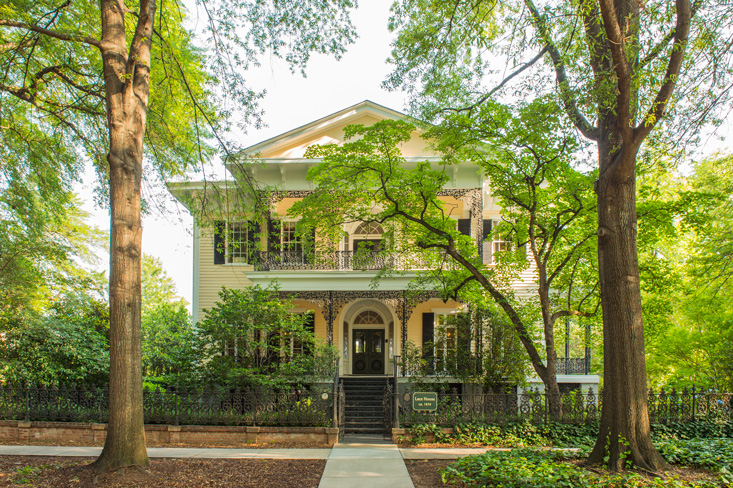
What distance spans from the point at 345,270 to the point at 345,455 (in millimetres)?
8394

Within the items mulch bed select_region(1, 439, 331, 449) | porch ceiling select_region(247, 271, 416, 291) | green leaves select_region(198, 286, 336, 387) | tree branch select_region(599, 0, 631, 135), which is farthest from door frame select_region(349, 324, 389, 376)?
tree branch select_region(599, 0, 631, 135)

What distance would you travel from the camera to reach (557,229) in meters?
12.0

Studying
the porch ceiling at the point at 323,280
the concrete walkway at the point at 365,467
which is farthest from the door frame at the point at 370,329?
the concrete walkway at the point at 365,467

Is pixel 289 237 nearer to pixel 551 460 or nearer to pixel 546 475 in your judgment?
pixel 551 460

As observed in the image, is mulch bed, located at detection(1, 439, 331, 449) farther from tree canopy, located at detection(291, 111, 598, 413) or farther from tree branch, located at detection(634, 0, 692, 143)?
tree branch, located at detection(634, 0, 692, 143)

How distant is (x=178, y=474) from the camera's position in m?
7.17

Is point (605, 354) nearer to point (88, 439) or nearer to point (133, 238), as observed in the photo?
point (133, 238)

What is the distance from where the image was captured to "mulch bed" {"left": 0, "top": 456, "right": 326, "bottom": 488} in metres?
6.63

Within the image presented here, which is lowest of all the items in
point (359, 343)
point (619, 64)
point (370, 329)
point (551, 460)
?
point (551, 460)

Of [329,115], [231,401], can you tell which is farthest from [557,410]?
[329,115]

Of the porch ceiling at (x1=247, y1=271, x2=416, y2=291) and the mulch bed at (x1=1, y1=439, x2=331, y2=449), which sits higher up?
the porch ceiling at (x1=247, y1=271, x2=416, y2=291)

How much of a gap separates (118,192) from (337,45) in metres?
5.67

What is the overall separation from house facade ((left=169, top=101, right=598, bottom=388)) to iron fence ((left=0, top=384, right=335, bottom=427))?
504 centimetres

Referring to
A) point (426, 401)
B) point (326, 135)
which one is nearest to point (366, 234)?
point (326, 135)
